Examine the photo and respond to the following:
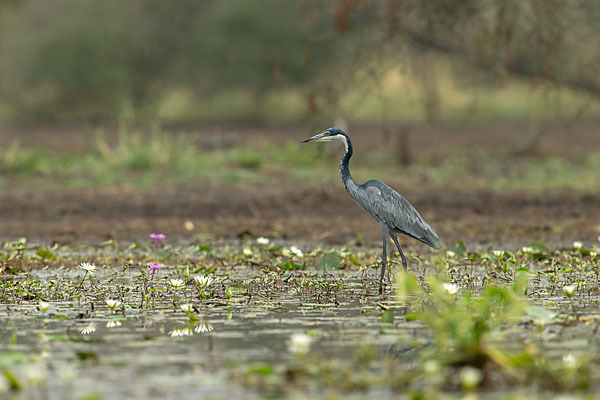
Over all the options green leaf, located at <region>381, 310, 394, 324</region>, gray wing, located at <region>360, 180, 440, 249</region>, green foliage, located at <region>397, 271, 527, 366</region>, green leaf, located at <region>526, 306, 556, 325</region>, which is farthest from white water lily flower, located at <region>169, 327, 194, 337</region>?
gray wing, located at <region>360, 180, 440, 249</region>

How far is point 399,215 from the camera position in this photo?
30.9 ft

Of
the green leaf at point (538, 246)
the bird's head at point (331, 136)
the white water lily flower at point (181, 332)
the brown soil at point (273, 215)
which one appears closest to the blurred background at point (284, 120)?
the brown soil at point (273, 215)

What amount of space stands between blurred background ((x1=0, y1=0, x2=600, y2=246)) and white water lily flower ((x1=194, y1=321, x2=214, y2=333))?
494 centimetres

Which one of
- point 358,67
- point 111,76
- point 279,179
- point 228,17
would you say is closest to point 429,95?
point 228,17

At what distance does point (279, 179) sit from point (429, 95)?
60.0 ft

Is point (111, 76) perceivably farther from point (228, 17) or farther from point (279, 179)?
point (279, 179)

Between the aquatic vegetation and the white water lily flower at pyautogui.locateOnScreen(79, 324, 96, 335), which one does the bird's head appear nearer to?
the aquatic vegetation

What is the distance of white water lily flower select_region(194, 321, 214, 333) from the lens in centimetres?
705

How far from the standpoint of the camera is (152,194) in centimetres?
1627

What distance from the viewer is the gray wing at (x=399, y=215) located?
9406mm

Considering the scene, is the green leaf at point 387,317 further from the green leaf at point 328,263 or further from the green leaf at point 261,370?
the green leaf at point 328,263

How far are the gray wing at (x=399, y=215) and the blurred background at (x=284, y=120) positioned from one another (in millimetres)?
2754

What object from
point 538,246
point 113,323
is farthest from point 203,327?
point 538,246

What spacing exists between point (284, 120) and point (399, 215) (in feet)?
88.0
